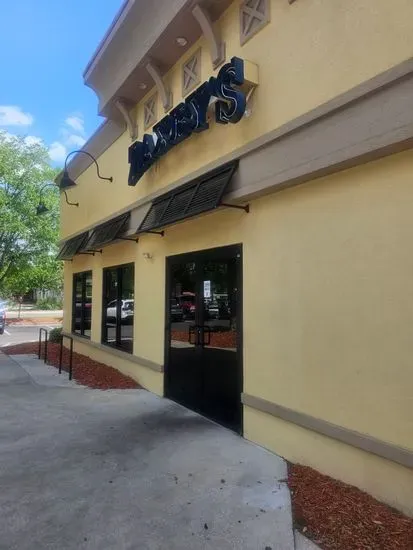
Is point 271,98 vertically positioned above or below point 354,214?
above

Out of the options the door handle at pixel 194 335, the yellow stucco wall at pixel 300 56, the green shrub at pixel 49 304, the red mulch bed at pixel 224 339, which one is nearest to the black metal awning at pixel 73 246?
the yellow stucco wall at pixel 300 56

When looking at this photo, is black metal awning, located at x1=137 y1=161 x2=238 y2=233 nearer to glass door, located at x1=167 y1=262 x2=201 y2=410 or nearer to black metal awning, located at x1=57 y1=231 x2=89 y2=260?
glass door, located at x1=167 y1=262 x2=201 y2=410

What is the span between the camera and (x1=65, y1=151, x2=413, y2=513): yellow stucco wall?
359cm

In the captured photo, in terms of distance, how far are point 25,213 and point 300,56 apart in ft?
74.0

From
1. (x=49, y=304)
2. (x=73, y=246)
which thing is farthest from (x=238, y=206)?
(x=49, y=304)

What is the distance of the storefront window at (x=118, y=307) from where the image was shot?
31.0ft

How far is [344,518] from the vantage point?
3.43 m

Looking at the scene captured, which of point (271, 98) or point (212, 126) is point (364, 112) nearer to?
point (271, 98)

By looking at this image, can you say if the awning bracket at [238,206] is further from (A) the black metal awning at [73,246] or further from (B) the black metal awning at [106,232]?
(A) the black metal awning at [73,246]

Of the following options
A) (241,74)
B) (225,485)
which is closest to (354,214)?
(241,74)

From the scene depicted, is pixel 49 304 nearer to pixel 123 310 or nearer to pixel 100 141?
pixel 100 141

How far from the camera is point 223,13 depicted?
6.00 metres

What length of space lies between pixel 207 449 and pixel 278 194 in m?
3.13

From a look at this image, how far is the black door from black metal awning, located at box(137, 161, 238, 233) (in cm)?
68
